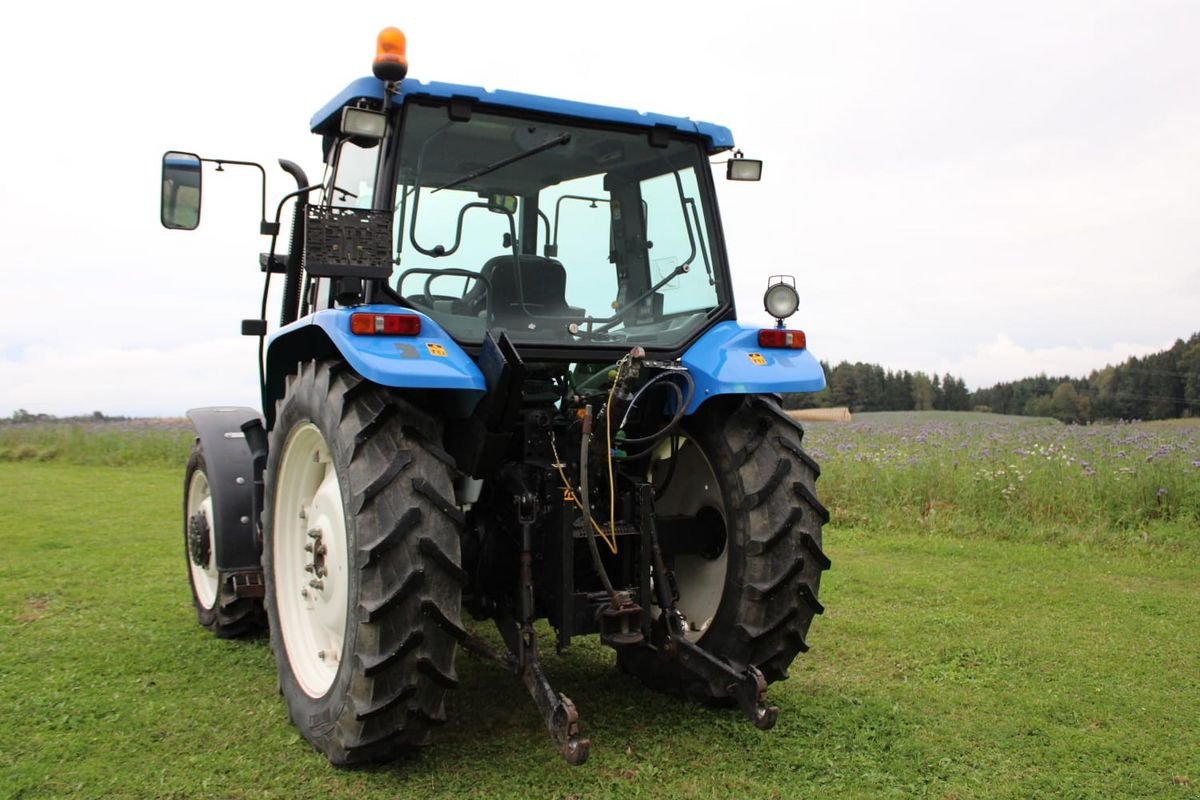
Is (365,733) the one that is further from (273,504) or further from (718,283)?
(718,283)

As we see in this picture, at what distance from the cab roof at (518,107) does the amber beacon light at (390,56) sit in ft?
0.33

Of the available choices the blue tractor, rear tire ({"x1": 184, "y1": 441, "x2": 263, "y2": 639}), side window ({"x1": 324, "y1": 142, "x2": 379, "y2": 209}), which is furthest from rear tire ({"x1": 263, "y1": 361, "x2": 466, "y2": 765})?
rear tire ({"x1": 184, "y1": 441, "x2": 263, "y2": 639})

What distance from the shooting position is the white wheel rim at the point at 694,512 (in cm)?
415

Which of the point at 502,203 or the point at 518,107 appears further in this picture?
the point at 502,203

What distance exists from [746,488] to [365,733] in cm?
167

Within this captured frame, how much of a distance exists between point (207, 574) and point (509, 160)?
320 centimetres

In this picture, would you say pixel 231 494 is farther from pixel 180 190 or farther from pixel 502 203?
pixel 502 203

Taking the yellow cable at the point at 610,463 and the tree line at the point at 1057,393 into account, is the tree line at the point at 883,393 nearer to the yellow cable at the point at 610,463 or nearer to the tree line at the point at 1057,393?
the tree line at the point at 1057,393

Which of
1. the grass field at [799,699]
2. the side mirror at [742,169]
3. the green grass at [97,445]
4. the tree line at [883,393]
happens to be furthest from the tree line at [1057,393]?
the green grass at [97,445]

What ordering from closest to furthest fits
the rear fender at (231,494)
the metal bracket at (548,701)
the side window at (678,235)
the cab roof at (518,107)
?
the metal bracket at (548,701) < the cab roof at (518,107) < the side window at (678,235) < the rear fender at (231,494)

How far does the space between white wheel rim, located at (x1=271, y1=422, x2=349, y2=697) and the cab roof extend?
132 centimetres

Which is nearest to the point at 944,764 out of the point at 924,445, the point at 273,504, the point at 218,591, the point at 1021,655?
the point at 1021,655

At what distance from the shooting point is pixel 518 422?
3820mm

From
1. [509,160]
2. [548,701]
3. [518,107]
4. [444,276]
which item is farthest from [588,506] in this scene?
[518,107]
